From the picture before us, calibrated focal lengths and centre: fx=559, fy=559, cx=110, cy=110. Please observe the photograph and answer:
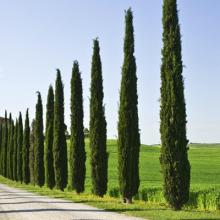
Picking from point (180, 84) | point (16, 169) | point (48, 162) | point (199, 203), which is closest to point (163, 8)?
point (180, 84)

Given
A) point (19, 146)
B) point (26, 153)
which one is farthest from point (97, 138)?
point (19, 146)

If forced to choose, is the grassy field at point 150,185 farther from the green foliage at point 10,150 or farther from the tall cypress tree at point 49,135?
the tall cypress tree at point 49,135

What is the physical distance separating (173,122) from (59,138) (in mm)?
24157

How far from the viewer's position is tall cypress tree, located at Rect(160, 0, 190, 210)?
922 inches

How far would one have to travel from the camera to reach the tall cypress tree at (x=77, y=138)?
39.1m

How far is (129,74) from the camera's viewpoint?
29.5 meters

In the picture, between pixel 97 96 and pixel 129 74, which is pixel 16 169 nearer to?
pixel 97 96

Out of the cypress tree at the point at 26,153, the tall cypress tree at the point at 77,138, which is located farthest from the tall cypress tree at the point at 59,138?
the cypress tree at the point at 26,153

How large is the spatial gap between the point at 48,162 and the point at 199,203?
26.2m

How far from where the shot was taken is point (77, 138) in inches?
1556

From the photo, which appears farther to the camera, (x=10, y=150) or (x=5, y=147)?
(x=5, y=147)

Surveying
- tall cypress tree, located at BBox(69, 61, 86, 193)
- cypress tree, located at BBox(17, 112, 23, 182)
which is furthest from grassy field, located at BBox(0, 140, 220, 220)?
cypress tree, located at BBox(17, 112, 23, 182)

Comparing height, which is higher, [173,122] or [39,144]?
[173,122]

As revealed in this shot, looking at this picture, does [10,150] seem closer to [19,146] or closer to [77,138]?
[19,146]
